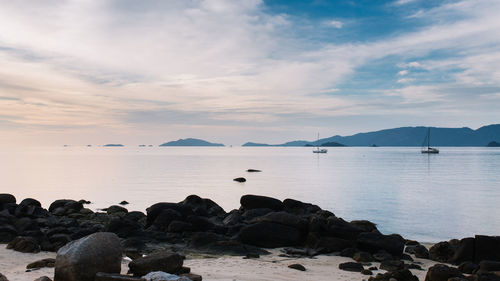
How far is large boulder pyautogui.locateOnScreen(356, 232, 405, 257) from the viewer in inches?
716

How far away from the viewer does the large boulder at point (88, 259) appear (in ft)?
37.5

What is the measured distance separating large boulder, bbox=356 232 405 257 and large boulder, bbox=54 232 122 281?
10646 millimetres

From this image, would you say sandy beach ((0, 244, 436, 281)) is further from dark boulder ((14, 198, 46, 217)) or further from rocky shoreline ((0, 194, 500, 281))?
dark boulder ((14, 198, 46, 217))

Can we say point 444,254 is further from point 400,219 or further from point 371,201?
point 371,201

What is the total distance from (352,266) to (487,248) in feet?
19.5

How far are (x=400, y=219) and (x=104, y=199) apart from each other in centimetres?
2783

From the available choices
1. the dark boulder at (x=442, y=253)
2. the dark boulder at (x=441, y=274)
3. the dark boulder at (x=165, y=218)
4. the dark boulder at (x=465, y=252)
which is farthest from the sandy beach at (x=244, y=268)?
the dark boulder at (x=165, y=218)

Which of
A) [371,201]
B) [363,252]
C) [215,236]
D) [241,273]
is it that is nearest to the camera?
[241,273]

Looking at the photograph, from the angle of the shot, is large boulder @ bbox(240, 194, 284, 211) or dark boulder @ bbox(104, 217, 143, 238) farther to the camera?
large boulder @ bbox(240, 194, 284, 211)

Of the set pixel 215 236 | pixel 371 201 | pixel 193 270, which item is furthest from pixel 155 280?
pixel 371 201

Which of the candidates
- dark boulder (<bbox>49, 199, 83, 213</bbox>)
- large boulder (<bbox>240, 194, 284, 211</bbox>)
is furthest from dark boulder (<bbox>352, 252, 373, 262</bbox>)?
dark boulder (<bbox>49, 199, 83, 213</bbox>)

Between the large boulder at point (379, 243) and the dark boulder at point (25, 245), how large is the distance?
12.8 metres

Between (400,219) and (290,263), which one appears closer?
(290,263)

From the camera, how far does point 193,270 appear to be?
45.6 ft
